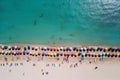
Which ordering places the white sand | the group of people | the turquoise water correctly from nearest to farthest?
the white sand < the group of people < the turquoise water

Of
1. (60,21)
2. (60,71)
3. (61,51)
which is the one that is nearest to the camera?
(60,71)

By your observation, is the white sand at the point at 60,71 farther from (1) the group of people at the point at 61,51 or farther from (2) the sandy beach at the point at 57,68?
(1) the group of people at the point at 61,51

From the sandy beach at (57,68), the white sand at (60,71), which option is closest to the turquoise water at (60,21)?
the sandy beach at (57,68)

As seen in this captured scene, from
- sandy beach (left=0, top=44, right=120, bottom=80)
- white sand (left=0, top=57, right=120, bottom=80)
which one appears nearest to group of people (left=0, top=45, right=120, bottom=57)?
sandy beach (left=0, top=44, right=120, bottom=80)

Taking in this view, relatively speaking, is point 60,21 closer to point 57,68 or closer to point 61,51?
point 61,51

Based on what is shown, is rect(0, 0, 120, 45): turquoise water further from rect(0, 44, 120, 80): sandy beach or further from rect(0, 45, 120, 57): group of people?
rect(0, 44, 120, 80): sandy beach

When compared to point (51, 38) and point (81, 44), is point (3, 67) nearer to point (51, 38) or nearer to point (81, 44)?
point (51, 38)

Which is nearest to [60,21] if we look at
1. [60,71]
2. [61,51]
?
[61,51]
